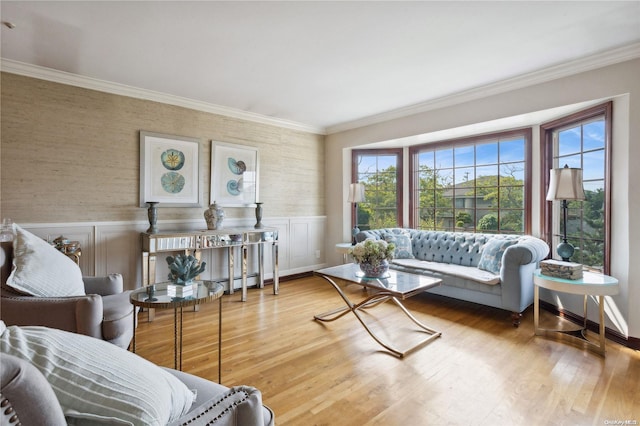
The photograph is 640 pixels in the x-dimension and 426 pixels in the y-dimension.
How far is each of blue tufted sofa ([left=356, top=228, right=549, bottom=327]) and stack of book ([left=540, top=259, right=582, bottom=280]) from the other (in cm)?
23

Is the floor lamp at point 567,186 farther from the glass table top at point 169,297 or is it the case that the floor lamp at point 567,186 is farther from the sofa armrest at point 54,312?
the sofa armrest at point 54,312

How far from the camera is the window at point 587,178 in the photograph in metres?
2.96

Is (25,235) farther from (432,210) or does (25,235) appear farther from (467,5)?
(432,210)

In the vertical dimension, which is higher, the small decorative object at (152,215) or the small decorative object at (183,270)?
the small decorative object at (152,215)

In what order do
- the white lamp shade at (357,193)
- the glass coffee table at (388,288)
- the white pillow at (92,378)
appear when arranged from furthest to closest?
1. the white lamp shade at (357,193)
2. the glass coffee table at (388,288)
3. the white pillow at (92,378)

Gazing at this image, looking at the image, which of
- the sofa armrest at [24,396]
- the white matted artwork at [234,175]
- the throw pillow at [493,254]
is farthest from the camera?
the white matted artwork at [234,175]

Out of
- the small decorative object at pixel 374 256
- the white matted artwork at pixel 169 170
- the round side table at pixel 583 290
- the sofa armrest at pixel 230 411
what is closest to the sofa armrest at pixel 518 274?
the round side table at pixel 583 290

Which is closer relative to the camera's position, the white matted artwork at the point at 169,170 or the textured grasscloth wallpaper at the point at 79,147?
the textured grasscloth wallpaper at the point at 79,147

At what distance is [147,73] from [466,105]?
3.54 m

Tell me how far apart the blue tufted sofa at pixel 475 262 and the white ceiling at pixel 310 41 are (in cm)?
179

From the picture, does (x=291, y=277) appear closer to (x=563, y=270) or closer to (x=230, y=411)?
(x=563, y=270)

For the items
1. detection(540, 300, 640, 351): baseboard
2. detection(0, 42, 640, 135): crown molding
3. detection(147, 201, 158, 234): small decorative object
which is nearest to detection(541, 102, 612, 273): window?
detection(0, 42, 640, 135): crown molding

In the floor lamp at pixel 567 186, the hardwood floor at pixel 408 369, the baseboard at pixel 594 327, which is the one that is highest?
the floor lamp at pixel 567 186

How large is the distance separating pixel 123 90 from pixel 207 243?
1.92 metres
